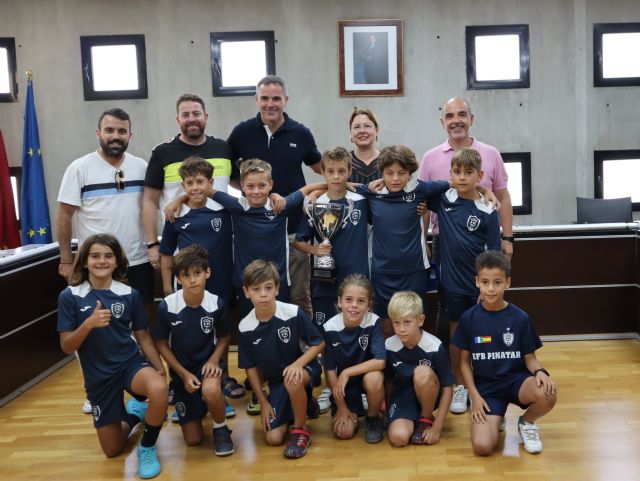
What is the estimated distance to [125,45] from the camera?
7438mm

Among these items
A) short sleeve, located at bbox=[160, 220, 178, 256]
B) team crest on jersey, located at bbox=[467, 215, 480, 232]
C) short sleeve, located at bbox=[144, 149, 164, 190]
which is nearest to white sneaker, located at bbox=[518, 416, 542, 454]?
team crest on jersey, located at bbox=[467, 215, 480, 232]

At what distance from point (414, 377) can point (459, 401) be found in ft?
1.83

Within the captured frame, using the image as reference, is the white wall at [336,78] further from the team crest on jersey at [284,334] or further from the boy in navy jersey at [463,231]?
the team crest on jersey at [284,334]

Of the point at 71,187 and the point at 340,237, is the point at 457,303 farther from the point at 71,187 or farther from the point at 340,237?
the point at 71,187

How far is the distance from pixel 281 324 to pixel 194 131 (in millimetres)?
1293

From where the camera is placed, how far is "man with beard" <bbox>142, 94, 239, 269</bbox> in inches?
150

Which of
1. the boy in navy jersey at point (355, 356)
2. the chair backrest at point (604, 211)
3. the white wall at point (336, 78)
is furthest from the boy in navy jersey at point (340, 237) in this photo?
the white wall at point (336, 78)

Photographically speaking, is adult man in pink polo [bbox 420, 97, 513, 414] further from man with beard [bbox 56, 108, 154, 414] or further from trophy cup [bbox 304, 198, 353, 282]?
man with beard [bbox 56, 108, 154, 414]

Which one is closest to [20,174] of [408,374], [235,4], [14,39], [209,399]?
[14,39]

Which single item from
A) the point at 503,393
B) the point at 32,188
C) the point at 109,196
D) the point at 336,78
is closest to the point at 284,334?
the point at 503,393

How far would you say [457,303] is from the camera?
11.9 feet

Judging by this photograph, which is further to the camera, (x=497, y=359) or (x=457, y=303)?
(x=457, y=303)

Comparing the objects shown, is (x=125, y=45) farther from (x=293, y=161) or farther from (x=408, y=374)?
(x=408, y=374)

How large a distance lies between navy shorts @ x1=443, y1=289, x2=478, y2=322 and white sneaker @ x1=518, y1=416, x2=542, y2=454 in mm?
688
